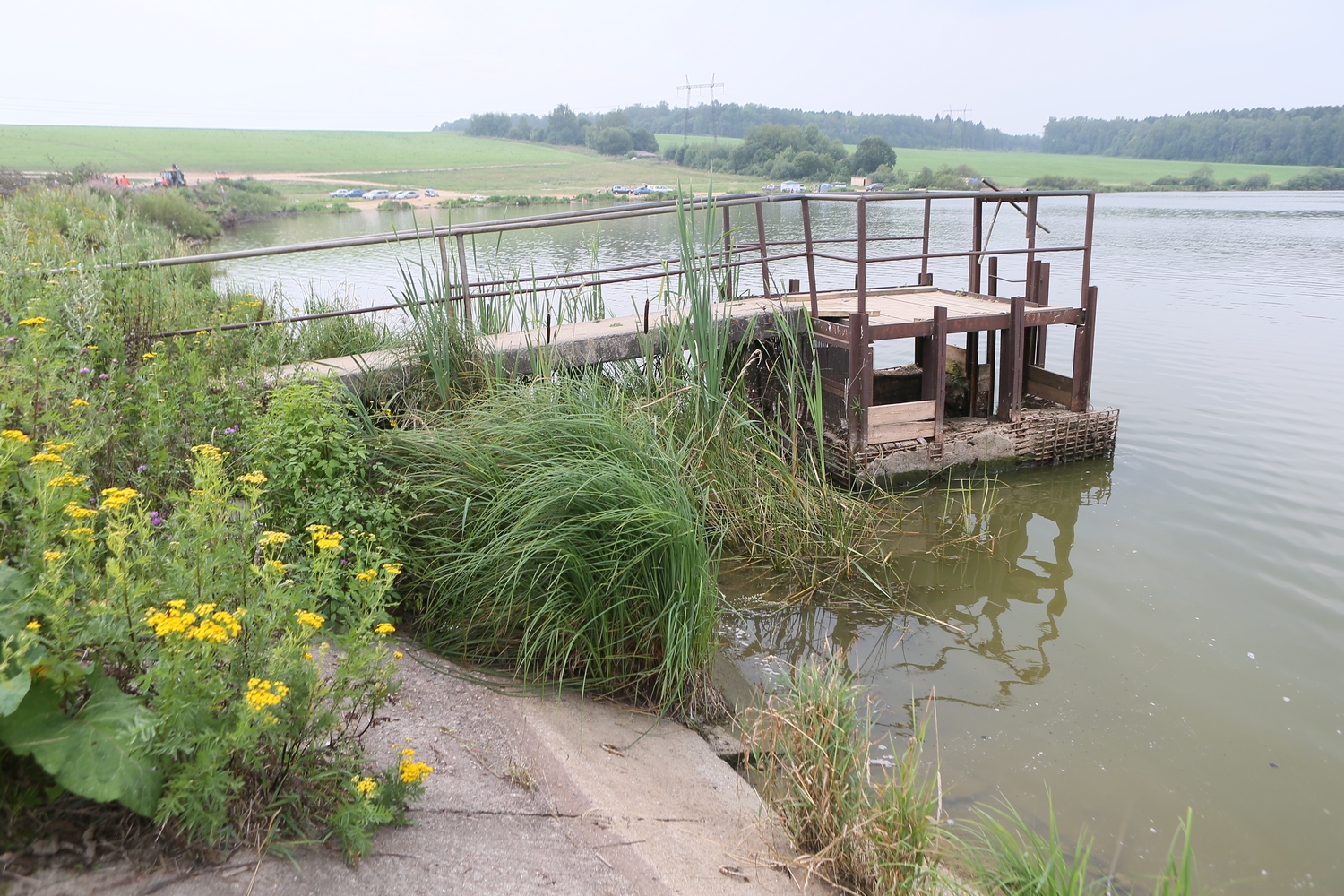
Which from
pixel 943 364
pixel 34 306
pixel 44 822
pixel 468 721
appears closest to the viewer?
pixel 44 822

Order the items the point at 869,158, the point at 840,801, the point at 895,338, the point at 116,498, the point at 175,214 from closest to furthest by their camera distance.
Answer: the point at 116,498, the point at 840,801, the point at 895,338, the point at 175,214, the point at 869,158

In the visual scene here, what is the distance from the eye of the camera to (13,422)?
10.6 ft

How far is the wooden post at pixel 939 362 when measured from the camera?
7.62 metres

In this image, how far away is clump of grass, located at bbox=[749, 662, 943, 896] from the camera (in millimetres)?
2697

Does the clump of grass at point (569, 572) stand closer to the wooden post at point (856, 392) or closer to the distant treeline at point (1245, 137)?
the wooden post at point (856, 392)

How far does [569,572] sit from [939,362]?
16.3ft

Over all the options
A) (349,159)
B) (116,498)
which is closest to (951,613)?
(116,498)

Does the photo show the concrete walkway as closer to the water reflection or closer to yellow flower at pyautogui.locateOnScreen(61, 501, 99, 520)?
yellow flower at pyautogui.locateOnScreen(61, 501, 99, 520)

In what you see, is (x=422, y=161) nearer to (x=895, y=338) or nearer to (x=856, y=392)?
(x=895, y=338)

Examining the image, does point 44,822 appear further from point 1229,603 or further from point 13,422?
point 1229,603

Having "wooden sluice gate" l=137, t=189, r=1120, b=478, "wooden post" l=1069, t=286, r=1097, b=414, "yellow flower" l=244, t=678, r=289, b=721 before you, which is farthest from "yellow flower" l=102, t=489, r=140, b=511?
"wooden post" l=1069, t=286, r=1097, b=414

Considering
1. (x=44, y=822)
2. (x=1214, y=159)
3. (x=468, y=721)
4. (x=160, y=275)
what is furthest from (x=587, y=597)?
(x=1214, y=159)

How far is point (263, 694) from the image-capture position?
190 cm

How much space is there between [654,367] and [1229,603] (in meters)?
4.12
